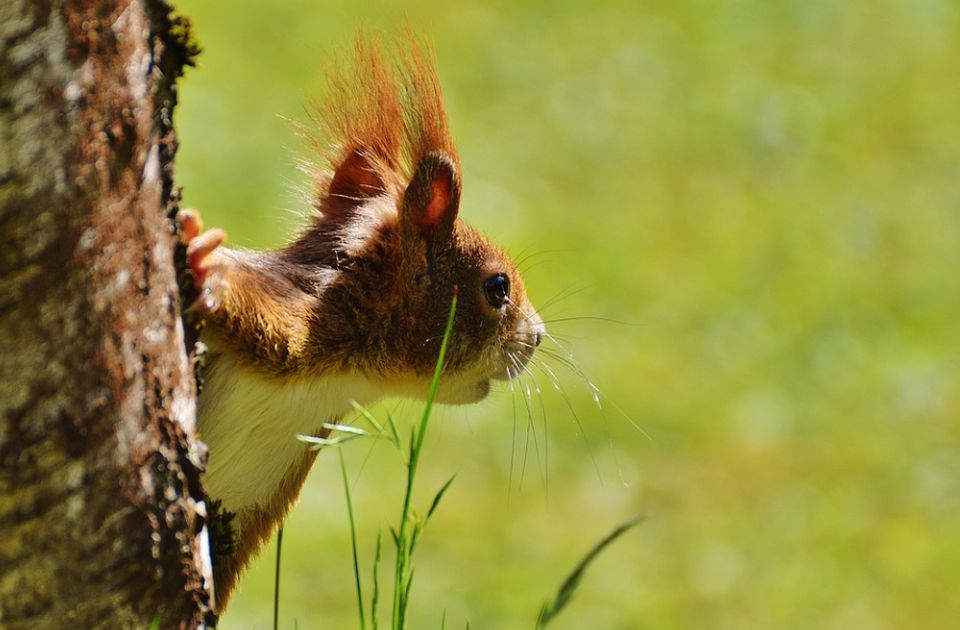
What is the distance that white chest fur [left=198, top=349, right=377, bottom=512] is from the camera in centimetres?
234

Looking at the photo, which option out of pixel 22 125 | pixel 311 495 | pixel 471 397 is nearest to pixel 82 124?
pixel 22 125

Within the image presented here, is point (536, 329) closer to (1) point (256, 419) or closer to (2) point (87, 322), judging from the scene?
(1) point (256, 419)

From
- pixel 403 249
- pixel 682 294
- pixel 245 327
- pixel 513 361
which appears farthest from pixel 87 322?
pixel 682 294

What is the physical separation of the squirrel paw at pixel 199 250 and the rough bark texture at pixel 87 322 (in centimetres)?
23

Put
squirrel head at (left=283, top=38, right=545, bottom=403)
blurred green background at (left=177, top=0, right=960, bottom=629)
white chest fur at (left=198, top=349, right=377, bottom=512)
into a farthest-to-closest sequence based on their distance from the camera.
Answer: blurred green background at (left=177, top=0, right=960, bottom=629) < squirrel head at (left=283, top=38, right=545, bottom=403) < white chest fur at (left=198, top=349, right=377, bottom=512)

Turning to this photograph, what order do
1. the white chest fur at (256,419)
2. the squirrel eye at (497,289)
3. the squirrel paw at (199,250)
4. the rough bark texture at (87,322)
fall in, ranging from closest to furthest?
the rough bark texture at (87,322)
the squirrel paw at (199,250)
the white chest fur at (256,419)
the squirrel eye at (497,289)

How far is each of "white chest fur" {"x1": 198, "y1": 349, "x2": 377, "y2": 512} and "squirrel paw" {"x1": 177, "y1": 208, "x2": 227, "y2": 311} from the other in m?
0.23

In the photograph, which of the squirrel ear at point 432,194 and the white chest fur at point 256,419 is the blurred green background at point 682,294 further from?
the white chest fur at point 256,419

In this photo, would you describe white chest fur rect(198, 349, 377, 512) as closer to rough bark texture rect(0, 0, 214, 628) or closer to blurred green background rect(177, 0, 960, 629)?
rough bark texture rect(0, 0, 214, 628)

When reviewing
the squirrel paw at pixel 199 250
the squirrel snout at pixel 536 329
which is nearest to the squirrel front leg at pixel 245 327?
the squirrel paw at pixel 199 250

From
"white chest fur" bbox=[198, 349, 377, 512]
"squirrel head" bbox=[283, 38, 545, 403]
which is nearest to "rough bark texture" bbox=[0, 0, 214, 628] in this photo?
"white chest fur" bbox=[198, 349, 377, 512]

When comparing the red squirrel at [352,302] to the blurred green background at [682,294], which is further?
the blurred green background at [682,294]

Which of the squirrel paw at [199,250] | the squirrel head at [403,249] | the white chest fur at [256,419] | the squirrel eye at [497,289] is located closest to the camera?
the squirrel paw at [199,250]

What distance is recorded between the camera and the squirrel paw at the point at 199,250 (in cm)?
204
